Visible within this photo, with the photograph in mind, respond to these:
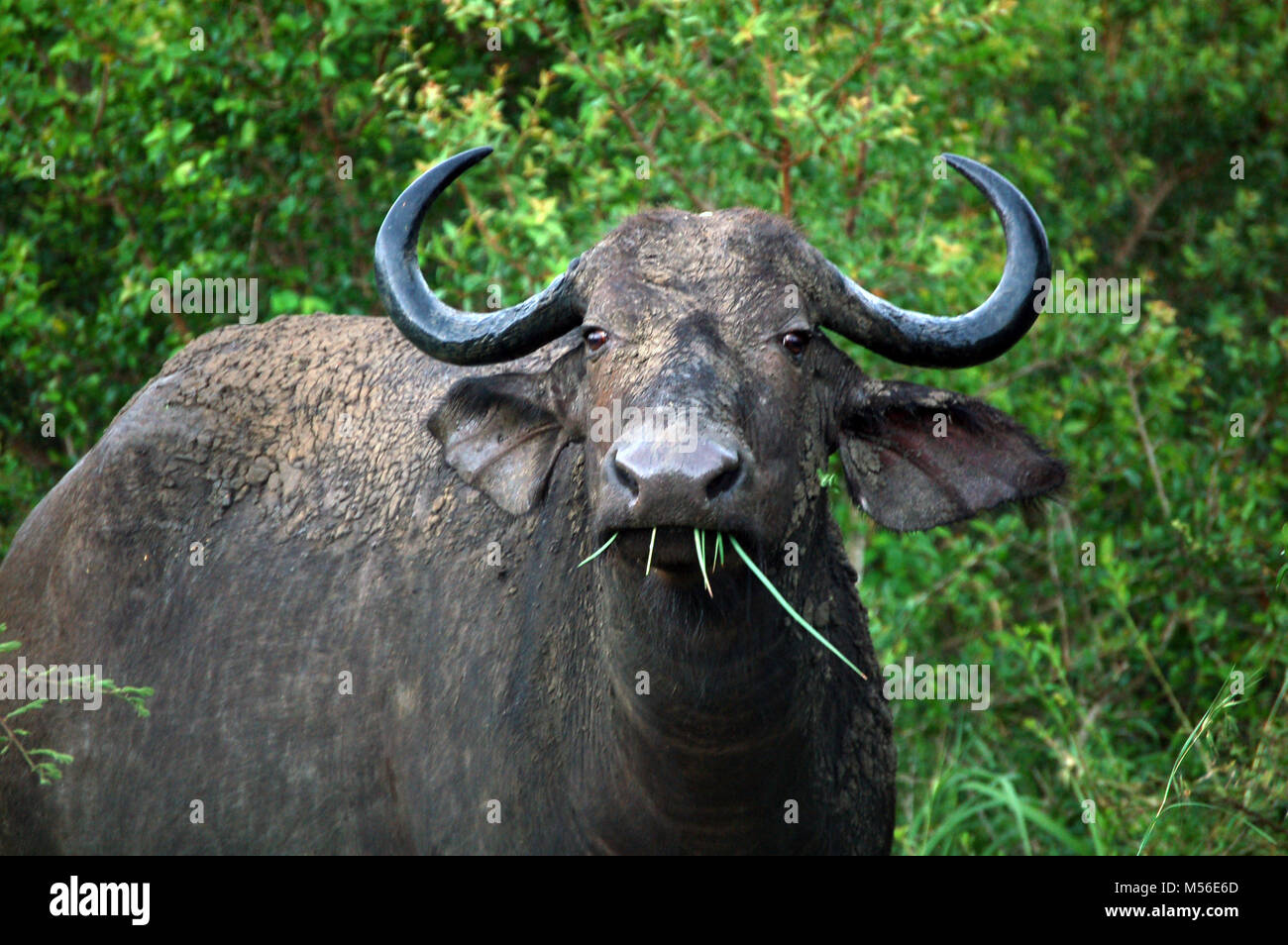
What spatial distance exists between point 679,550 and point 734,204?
165 inches

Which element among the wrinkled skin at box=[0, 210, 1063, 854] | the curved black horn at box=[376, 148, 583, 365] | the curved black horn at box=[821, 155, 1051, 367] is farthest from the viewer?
the curved black horn at box=[376, 148, 583, 365]

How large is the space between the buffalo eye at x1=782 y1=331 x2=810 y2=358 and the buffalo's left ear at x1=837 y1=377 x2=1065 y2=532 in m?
0.31

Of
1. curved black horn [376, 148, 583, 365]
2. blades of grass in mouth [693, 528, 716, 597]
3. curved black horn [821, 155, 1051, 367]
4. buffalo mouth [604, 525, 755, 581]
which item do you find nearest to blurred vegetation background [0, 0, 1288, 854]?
curved black horn [376, 148, 583, 365]

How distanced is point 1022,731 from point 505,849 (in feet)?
13.6

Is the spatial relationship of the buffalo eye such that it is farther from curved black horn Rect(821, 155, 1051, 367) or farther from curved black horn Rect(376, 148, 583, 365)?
curved black horn Rect(376, 148, 583, 365)

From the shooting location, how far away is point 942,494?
4512 mm

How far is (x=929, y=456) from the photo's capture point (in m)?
4.55

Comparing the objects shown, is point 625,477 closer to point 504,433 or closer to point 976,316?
point 504,433

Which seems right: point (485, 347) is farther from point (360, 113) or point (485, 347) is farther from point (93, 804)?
point (360, 113)

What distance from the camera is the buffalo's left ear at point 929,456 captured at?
442 centimetres

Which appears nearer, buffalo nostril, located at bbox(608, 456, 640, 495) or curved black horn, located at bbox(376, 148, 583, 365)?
buffalo nostril, located at bbox(608, 456, 640, 495)

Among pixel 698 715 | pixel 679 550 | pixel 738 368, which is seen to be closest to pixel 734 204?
pixel 738 368

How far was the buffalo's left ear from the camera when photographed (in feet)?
14.5
